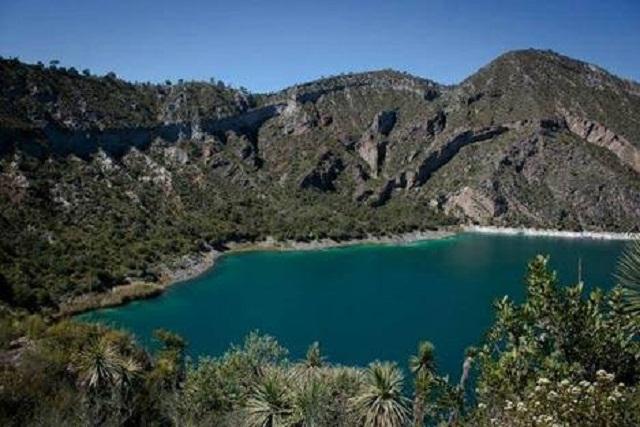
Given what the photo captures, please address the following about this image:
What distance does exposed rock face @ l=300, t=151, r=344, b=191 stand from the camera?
187750mm

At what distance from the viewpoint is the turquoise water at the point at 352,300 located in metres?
68.4

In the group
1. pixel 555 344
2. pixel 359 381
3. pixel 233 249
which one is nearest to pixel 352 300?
pixel 233 249

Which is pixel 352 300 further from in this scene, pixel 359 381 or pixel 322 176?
pixel 322 176

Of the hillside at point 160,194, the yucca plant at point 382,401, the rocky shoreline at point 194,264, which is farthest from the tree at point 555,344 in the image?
the hillside at point 160,194

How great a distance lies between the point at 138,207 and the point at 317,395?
11126cm

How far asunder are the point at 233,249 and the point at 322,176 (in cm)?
6418

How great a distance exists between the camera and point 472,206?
193 meters

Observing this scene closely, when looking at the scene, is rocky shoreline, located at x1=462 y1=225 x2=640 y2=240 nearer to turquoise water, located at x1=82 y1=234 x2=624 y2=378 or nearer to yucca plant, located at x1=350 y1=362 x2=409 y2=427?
turquoise water, located at x1=82 y1=234 x2=624 y2=378

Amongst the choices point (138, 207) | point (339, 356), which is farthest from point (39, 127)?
point (339, 356)

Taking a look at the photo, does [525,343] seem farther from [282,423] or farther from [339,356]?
[339,356]

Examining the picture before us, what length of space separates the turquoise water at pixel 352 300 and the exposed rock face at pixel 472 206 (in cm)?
4372

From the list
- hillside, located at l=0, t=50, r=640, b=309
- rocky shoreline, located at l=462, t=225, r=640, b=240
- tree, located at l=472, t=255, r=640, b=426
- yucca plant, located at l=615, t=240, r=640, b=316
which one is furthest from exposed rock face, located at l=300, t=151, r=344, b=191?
yucca plant, located at l=615, t=240, r=640, b=316

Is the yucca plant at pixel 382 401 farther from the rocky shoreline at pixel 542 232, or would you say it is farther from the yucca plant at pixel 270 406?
the rocky shoreline at pixel 542 232

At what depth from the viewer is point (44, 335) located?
38.8 meters
